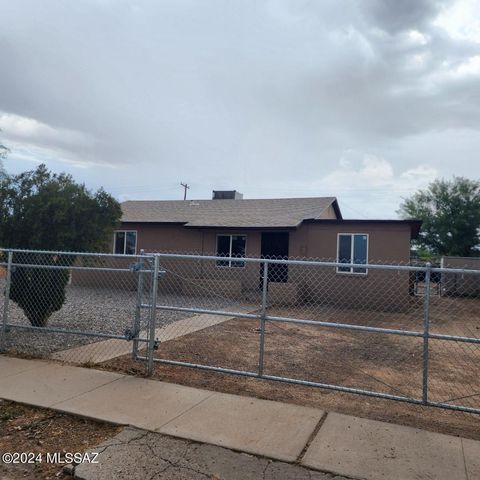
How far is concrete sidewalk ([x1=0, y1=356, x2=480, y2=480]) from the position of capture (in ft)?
11.6

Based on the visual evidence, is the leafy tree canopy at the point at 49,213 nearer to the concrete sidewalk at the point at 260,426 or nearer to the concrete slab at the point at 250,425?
the concrete sidewalk at the point at 260,426

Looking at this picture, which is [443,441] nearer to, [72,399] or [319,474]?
[319,474]

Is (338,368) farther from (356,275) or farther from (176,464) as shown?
(356,275)

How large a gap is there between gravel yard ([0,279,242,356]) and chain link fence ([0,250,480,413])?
3 cm

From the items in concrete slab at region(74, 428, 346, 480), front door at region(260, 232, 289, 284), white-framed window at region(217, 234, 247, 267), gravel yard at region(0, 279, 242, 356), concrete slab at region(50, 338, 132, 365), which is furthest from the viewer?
front door at region(260, 232, 289, 284)

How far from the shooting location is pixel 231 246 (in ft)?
60.6

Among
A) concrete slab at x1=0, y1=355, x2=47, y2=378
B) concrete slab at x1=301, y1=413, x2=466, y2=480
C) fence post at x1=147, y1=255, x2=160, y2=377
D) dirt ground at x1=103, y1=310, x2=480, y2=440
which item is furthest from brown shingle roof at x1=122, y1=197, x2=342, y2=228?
concrete slab at x1=301, y1=413, x2=466, y2=480

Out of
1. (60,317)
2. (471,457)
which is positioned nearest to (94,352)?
(60,317)

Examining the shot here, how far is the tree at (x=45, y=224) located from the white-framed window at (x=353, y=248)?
10.1 metres

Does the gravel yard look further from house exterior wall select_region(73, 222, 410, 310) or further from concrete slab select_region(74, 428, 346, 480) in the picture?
concrete slab select_region(74, 428, 346, 480)

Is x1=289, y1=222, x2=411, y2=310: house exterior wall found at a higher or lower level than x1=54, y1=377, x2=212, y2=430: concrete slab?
higher

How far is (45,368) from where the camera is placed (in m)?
5.86

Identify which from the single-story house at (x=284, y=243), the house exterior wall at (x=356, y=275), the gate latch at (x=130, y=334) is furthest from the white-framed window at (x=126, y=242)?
the gate latch at (x=130, y=334)

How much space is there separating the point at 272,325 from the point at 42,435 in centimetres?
730
